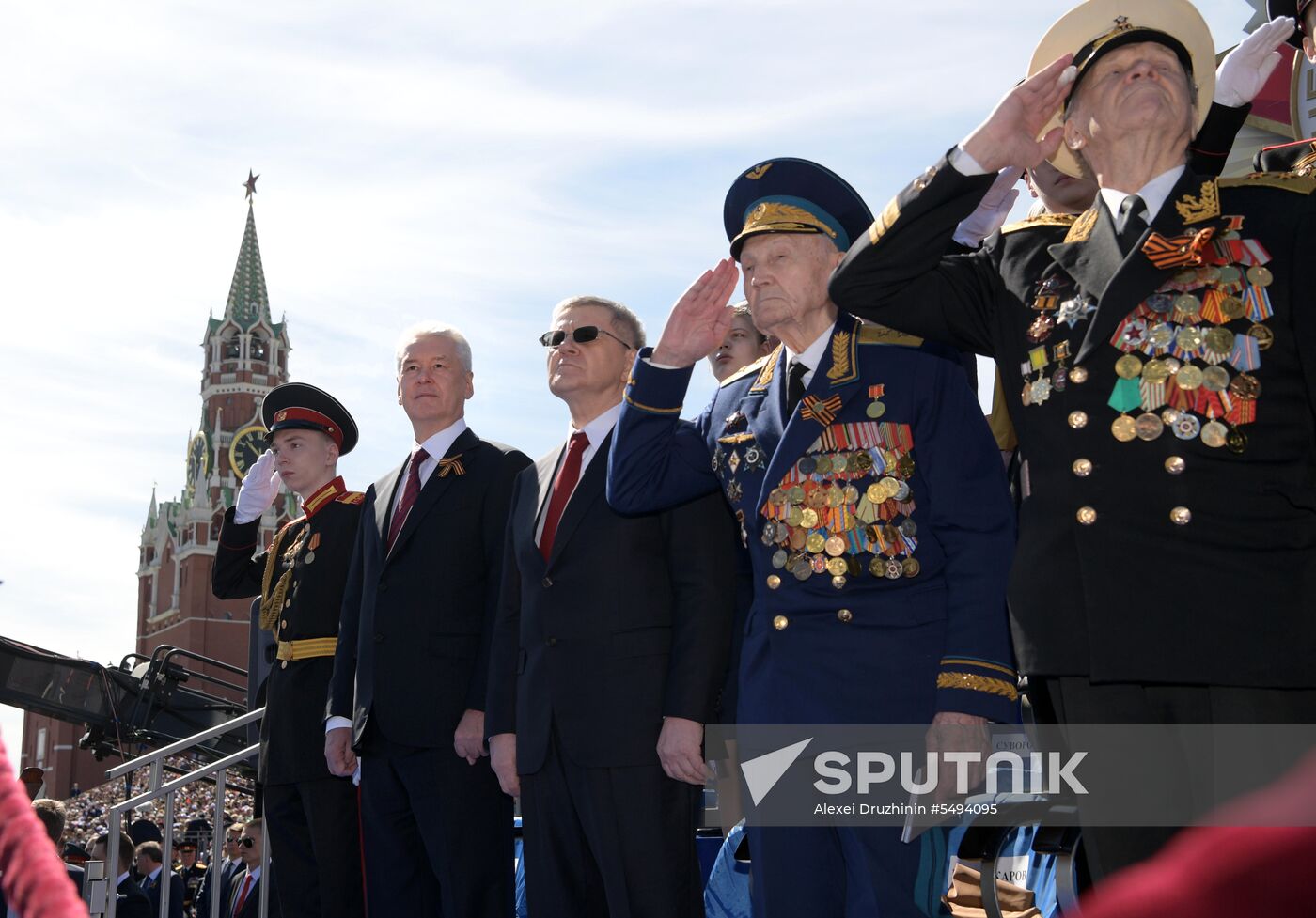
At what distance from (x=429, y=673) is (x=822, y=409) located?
197 centimetres

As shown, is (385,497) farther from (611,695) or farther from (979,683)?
(979,683)

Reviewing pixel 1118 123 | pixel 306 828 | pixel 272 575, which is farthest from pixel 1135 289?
pixel 272 575

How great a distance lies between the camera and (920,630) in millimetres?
3230

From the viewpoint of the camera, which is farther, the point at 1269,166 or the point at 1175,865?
the point at 1269,166

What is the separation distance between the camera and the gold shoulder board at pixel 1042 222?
2957mm

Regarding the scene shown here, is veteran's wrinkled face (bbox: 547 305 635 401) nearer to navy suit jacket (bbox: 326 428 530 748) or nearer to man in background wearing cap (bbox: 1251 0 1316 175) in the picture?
navy suit jacket (bbox: 326 428 530 748)

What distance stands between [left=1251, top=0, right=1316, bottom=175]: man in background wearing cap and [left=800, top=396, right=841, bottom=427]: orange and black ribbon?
123 cm

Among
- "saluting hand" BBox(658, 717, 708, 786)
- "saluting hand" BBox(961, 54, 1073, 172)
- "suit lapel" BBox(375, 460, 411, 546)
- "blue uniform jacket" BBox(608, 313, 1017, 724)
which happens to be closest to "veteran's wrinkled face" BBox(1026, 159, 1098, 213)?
"blue uniform jacket" BBox(608, 313, 1017, 724)

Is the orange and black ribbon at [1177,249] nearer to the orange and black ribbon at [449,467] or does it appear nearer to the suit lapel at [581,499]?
the suit lapel at [581,499]

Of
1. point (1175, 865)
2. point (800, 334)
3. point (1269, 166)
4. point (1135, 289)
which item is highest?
point (1269, 166)

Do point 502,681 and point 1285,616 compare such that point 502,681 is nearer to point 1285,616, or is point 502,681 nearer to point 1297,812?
point 1285,616

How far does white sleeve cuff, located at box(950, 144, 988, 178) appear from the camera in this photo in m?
2.94

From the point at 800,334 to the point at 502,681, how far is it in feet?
5.06

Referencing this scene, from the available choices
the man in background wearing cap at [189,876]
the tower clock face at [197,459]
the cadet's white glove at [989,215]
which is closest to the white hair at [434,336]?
the cadet's white glove at [989,215]
